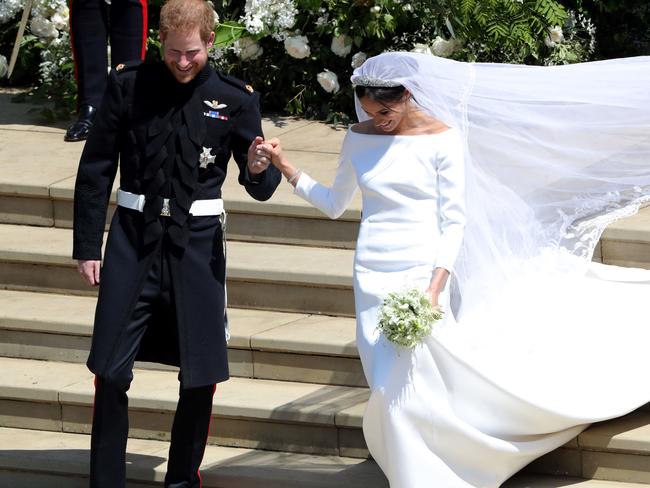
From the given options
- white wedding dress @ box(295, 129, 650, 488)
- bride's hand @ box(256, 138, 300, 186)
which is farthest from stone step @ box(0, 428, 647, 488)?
bride's hand @ box(256, 138, 300, 186)

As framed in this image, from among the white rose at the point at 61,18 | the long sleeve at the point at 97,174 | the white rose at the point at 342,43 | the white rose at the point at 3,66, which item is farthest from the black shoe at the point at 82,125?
the long sleeve at the point at 97,174

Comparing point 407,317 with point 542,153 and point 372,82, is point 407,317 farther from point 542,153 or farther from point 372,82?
point 542,153

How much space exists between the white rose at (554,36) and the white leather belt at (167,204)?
138 inches

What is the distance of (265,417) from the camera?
5922 mm

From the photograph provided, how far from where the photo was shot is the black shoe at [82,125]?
25.9 feet

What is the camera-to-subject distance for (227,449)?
601 centimetres

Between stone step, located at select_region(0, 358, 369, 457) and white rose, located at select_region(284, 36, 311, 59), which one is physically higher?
white rose, located at select_region(284, 36, 311, 59)

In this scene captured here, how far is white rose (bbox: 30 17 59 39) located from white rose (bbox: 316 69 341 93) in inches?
62.4

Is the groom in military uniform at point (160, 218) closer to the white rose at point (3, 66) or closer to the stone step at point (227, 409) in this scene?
the stone step at point (227, 409)

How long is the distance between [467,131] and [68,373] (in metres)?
2.12

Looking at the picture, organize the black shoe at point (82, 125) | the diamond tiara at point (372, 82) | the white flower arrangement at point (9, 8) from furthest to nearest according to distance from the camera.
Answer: the white flower arrangement at point (9, 8)
the black shoe at point (82, 125)
the diamond tiara at point (372, 82)

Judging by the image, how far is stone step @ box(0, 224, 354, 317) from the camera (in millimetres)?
6488

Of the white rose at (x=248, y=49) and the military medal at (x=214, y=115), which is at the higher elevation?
the military medal at (x=214, y=115)

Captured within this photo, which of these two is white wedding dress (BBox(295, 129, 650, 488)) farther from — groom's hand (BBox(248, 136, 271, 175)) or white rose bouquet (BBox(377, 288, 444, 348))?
groom's hand (BBox(248, 136, 271, 175))
